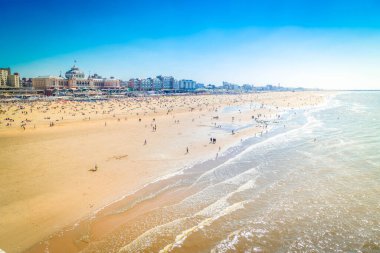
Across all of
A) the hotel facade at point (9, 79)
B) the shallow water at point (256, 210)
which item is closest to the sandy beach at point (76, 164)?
the shallow water at point (256, 210)

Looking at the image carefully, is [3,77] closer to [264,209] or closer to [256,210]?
[256,210]

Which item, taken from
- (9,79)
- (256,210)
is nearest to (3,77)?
(9,79)

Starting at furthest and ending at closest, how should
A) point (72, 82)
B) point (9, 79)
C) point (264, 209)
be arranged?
point (72, 82) < point (9, 79) < point (264, 209)

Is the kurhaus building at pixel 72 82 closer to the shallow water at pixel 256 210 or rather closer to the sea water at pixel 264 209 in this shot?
the sea water at pixel 264 209

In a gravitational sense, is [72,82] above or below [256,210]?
above

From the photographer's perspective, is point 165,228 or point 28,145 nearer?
point 165,228

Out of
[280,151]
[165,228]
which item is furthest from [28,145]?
[280,151]

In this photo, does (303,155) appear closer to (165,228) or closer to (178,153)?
(178,153)
